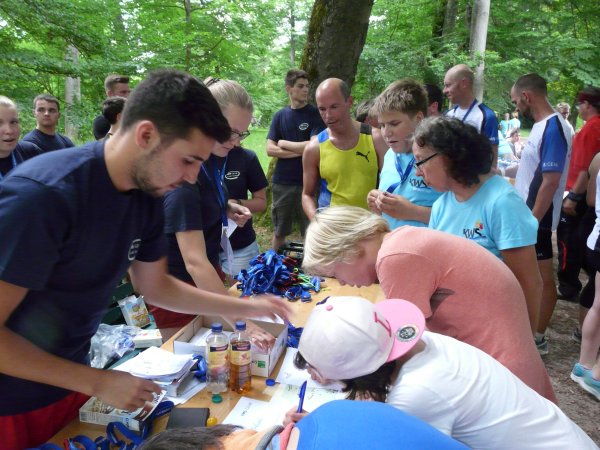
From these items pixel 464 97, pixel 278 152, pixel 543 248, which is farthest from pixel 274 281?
pixel 464 97

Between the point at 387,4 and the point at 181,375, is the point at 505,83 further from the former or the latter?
the point at 181,375

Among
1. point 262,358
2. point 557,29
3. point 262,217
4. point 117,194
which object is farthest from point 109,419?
point 557,29

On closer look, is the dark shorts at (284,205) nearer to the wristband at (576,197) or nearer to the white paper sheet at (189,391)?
the wristband at (576,197)

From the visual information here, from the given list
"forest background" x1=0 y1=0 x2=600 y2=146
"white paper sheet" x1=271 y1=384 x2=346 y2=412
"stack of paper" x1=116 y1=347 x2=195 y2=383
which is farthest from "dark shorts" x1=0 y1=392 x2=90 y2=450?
"forest background" x1=0 y1=0 x2=600 y2=146

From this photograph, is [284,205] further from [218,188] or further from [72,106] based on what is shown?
[72,106]

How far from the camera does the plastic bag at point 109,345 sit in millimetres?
2564

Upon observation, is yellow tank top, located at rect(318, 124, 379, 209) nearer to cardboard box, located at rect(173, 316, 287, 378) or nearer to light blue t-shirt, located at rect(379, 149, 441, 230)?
light blue t-shirt, located at rect(379, 149, 441, 230)

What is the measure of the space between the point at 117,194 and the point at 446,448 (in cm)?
94

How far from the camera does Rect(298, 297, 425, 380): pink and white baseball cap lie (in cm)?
103

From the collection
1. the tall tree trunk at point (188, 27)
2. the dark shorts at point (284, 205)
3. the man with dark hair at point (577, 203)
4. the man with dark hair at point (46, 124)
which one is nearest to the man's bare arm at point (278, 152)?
the dark shorts at point (284, 205)

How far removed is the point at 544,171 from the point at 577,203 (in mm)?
784

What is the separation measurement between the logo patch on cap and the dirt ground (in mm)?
2182

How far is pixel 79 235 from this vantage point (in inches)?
43.5

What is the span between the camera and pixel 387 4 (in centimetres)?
1001
